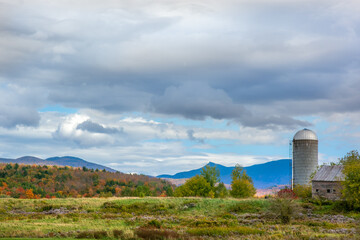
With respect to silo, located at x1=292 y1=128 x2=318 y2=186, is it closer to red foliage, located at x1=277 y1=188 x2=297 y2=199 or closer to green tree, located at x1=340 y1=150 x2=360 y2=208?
red foliage, located at x1=277 y1=188 x2=297 y2=199

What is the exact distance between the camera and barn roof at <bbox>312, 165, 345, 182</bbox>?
209ft

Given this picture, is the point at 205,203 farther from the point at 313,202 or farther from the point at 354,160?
the point at 354,160

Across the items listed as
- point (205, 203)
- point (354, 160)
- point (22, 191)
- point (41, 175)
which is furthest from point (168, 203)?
point (41, 175)

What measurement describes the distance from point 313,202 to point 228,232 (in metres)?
30.1

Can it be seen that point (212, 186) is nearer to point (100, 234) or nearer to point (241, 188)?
point (241, 188)

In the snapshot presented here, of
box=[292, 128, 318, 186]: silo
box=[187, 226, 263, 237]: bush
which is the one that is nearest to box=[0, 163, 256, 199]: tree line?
box=[292, 128, 318, 186]: silo

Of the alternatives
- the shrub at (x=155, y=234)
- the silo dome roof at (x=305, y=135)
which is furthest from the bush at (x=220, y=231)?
the silo dome roof at (x=305, y=135)

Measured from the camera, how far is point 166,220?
46.2m

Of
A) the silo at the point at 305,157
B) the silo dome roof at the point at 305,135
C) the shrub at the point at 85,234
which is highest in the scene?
the silo dome roof at the point at 305,135

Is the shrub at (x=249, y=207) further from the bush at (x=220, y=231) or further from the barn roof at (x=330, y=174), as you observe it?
the bush at (x=220, y=231)

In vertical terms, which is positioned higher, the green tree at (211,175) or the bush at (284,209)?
the green tree at (211,175)

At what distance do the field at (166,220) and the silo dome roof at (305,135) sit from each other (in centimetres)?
2208

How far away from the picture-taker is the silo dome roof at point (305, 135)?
261ft

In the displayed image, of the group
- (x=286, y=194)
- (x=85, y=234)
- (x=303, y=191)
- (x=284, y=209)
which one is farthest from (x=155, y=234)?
(x=303, y=191)
